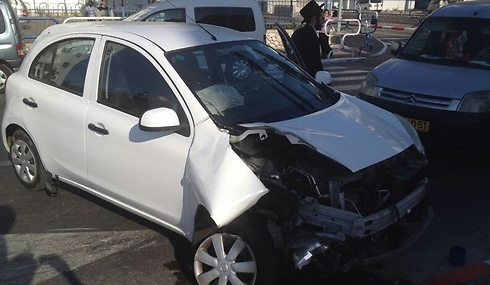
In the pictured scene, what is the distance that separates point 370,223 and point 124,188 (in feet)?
6.29

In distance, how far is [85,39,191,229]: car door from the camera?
12.8 ft

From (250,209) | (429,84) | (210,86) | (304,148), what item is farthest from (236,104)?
(429,84)

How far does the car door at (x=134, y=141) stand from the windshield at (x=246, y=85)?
0.83ft

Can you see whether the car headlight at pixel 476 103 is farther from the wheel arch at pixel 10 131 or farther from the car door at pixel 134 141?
the wheel arch at pixel 10 131

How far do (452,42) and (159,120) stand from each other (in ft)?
16.4

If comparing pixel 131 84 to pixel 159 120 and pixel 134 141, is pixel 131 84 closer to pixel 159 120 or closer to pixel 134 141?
pixel 134 141

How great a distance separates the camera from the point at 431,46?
7457 millimetres

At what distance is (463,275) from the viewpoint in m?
4.07

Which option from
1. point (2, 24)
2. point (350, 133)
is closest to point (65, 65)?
point (350, 133)

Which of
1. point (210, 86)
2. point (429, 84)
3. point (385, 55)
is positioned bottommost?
point (385, 55)

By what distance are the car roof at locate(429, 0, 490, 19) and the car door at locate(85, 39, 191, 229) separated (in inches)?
198

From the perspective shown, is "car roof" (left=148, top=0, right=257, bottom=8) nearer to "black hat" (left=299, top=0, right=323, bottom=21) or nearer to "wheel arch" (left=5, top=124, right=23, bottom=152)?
"black hat" (left=299, top=0, right=323, bottom=21)

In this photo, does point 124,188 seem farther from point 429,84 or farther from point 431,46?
point 431,46

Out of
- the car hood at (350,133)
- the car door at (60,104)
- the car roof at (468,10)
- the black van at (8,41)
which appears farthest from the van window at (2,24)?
the car hood at (350,133)
